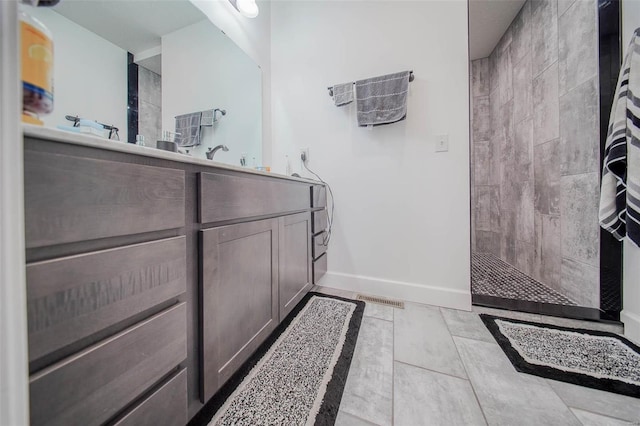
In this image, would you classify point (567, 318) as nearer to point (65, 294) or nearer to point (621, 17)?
point (621, 17)

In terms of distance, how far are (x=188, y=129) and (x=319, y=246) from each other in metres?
1.17

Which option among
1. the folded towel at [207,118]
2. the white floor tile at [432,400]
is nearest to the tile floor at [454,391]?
the white floor tile at [432,400]

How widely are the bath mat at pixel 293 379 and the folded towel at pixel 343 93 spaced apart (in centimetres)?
153

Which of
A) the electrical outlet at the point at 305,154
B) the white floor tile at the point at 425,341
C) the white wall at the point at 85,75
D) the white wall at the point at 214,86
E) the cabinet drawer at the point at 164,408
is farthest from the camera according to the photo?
the electrical outlet at the point at 305,154

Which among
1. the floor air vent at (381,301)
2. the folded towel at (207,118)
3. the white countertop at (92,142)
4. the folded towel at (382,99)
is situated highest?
the folded towel at (382,99)

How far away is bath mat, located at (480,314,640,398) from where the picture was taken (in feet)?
2.91

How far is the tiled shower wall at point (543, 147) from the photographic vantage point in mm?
1430

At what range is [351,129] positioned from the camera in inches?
69.1

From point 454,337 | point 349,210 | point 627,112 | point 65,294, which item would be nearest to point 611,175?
point 627,112

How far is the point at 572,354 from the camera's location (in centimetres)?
103

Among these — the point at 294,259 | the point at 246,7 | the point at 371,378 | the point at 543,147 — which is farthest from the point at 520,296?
the point at 246,7

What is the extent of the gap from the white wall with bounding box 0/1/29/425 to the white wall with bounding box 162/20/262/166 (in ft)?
3.59

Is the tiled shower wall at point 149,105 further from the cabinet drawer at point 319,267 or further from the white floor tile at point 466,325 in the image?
the white floor tile at point 466,325

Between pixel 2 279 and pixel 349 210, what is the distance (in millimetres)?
1643
